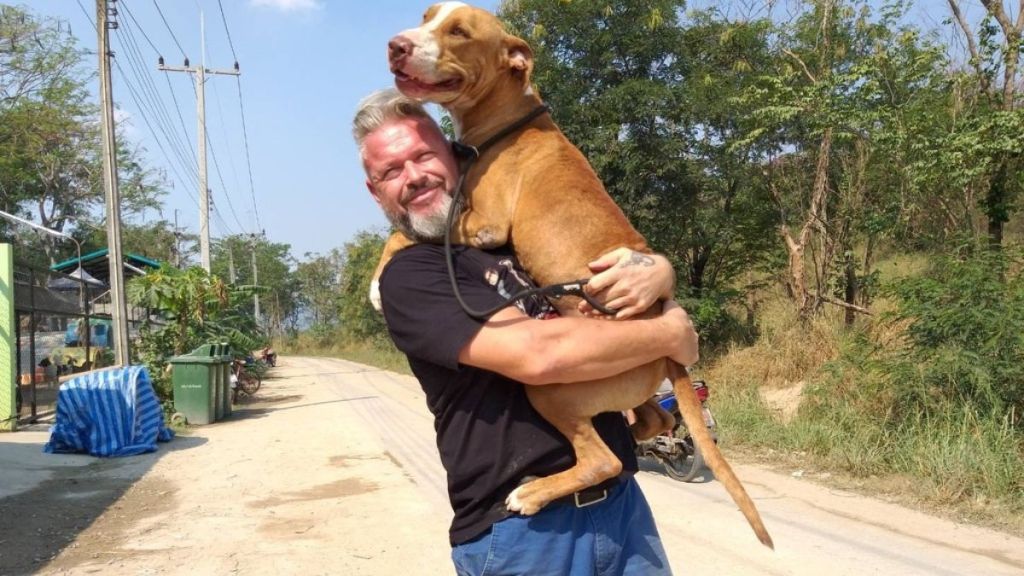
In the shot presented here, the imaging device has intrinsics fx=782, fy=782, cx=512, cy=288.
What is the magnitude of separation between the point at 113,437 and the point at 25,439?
157 cm

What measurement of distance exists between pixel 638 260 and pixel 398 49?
0.88 m

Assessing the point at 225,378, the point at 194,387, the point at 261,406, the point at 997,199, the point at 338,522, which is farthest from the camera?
the point at 261,406

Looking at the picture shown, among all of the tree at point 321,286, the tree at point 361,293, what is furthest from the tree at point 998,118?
the tree at point 321,286

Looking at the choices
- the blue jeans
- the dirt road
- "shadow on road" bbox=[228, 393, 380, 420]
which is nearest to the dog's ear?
the blue jeans

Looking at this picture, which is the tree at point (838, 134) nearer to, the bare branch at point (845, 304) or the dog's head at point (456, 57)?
the bare branch at point (845, 304)

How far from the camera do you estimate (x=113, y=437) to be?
10047 mm

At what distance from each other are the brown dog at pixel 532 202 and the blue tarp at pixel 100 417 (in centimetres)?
934

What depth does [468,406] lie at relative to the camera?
6.16 ft

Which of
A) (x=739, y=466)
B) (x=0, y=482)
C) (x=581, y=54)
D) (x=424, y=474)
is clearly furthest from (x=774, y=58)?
(x=0, y=482)

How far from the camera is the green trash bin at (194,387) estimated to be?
1285 centimetres

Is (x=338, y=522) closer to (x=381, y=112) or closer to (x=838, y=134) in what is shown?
(x=381, y=112)

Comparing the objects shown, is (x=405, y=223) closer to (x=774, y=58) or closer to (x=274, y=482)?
(x=274, y=482)

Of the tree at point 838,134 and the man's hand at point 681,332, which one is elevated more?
the tree at point 838,134

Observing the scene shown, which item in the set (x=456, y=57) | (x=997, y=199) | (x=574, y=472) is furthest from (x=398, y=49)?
(x=997, y=199)
